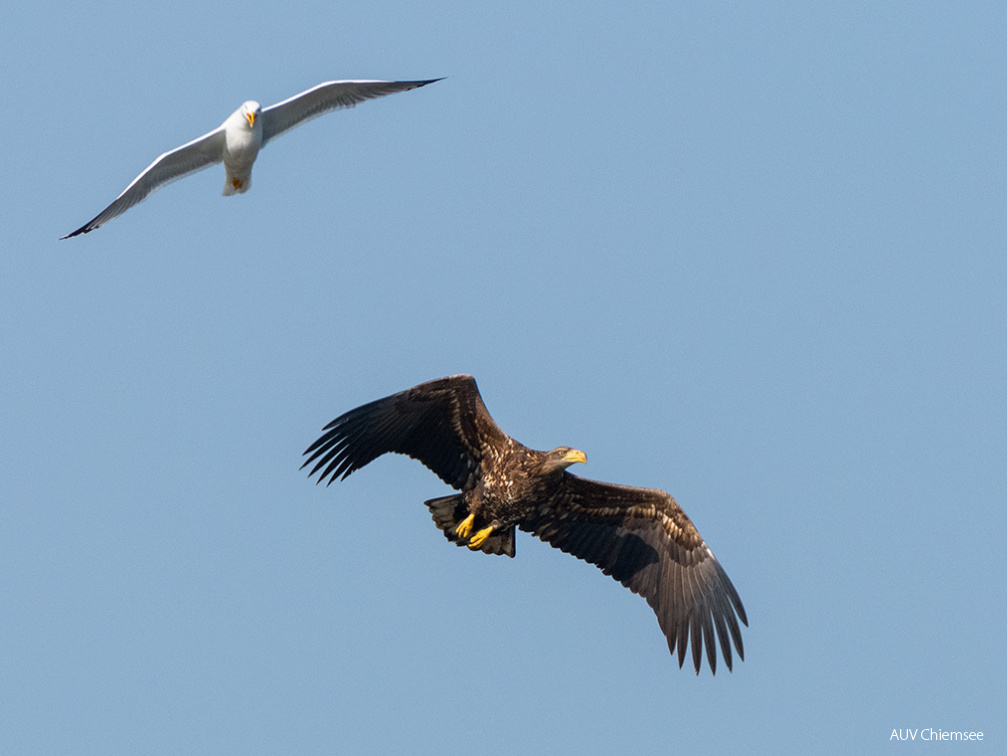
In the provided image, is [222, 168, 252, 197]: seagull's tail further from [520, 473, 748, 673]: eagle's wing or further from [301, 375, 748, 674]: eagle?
[520, 473, 748, 673]: eagle's wing

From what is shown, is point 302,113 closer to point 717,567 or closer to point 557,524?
point 557,524

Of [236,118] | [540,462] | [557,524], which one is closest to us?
[540,462]

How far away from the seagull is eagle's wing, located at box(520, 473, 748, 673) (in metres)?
6.60

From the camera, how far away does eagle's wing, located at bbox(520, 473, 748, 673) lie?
664 inches

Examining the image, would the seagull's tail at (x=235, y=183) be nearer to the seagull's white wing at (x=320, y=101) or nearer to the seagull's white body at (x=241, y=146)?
the seagull's white body at (x=241, y=146)

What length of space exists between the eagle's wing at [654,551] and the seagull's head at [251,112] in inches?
263

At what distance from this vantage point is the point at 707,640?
16828 millimetres

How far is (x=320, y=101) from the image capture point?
64.1 ft

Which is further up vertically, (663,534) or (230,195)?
(230,195)

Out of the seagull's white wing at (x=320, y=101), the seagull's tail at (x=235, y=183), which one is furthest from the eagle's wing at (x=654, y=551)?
the seagull's white wing at (x=320, y=101)

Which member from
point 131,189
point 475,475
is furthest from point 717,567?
point 131,189

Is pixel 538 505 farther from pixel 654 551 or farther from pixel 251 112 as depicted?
pixel 251 112

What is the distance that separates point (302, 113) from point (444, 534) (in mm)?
6702

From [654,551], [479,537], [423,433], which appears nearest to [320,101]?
[423,433]
